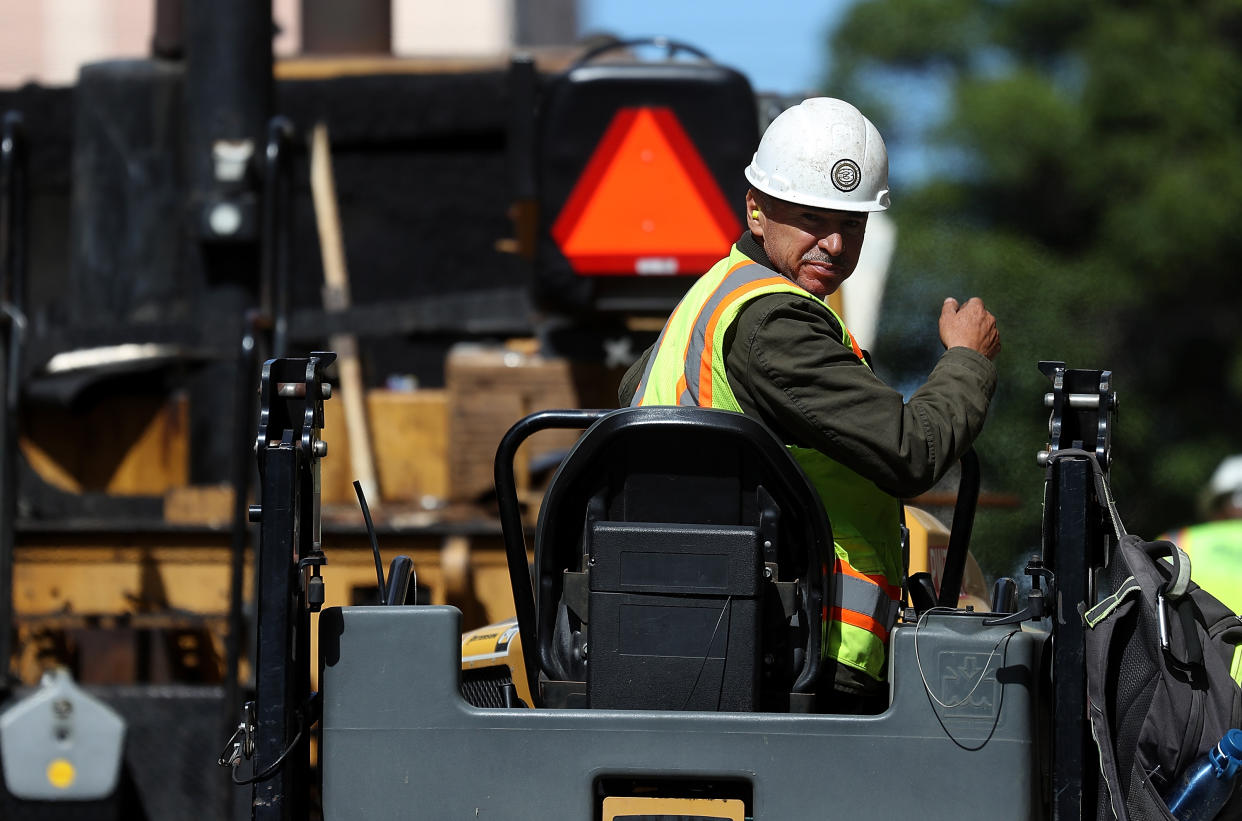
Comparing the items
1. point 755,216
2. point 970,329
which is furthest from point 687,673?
point 755,216

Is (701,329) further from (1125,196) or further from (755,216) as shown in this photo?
(1125,196)

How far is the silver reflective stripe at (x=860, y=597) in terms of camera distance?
304cm

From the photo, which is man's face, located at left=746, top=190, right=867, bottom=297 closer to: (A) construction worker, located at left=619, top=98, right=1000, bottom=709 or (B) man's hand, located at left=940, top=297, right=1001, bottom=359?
(A) construction worker, located at left=619, top=98, right=1000, bottom=709

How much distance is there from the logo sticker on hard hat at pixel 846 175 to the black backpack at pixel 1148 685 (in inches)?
25.7

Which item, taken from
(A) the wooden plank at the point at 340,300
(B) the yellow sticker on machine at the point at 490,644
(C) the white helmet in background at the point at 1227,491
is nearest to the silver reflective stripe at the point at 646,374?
(B) the yellow sticker on machine at the point at 490,644

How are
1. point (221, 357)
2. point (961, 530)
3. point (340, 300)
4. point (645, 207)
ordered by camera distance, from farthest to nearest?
point (340, 300) → point (221, 357) → point (645, 207) → point (961, 530)

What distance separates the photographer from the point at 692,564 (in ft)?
9.43

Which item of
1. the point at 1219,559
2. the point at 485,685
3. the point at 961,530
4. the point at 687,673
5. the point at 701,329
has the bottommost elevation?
the point at 1219,559

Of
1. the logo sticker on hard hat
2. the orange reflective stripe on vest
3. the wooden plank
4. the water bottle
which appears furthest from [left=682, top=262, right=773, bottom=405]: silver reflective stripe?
the wooden plank

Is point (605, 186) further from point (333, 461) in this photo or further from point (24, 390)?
point (24, 390)

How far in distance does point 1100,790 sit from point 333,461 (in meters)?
3.52

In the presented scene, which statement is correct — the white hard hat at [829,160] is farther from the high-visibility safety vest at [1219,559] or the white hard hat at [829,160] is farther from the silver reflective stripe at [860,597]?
the high-visibility safety vest at [1219,559]

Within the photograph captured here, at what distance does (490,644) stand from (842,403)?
3.30 ft

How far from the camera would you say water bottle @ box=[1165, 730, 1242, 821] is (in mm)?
2736
